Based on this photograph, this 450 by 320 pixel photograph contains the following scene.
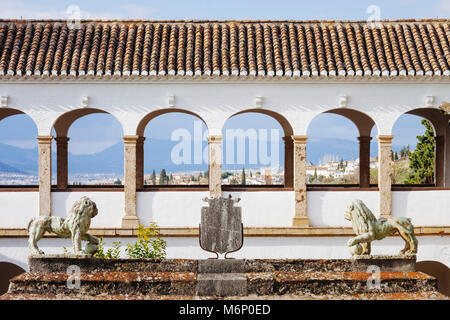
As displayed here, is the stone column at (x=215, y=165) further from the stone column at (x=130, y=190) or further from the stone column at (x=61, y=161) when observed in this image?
the stone column at (x=61, y=161)

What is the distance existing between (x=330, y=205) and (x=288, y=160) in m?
2.74

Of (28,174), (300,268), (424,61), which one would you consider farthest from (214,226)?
(28,174)

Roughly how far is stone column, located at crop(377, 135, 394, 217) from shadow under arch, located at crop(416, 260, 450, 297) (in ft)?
7.36

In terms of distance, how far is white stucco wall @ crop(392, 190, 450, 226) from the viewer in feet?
47.2

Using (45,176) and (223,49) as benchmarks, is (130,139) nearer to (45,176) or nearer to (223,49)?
(45,176)

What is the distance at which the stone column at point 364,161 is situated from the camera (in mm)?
17344

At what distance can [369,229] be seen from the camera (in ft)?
28.7

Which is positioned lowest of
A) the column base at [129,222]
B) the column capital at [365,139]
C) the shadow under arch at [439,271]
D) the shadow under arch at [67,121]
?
the shadow under arch at [439,271]

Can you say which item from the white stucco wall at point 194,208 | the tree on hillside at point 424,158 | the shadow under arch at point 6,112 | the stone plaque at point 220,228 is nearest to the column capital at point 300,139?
the white stucco wall at point 194,208

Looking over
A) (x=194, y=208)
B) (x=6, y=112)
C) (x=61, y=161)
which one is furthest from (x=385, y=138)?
(x=6, y=112)

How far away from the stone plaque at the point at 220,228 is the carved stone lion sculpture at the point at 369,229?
5.25 feet

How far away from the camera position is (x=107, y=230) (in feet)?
45.5

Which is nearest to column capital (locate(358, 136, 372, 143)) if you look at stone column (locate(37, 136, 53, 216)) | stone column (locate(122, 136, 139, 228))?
stone column (locate(122, 136, 139, 228))

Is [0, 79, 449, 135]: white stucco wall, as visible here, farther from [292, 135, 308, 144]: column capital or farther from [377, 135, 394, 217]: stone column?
[377, 135, 394, 217]: stone column
